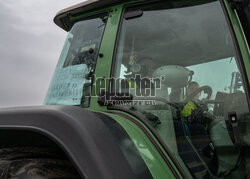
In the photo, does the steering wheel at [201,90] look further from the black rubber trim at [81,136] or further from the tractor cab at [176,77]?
the black rubber trim at [81,136]

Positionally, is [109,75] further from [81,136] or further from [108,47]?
[81,136]

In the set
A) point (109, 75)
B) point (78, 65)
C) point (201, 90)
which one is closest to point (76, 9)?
point (78, 65)

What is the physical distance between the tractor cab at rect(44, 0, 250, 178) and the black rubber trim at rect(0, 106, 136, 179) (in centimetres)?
18

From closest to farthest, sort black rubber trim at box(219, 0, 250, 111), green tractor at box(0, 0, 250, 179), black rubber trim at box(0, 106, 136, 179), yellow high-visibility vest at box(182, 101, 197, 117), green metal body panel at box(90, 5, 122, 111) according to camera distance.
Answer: black rubber trim at box(0, 106, 136, 179)
green tractor at box(0, 0, 250, 179)
black rubber trim at box(219, 0, 250, 111)
yellow high-visibility vest at box(182, 101, 197, 117)
green metal body panel at box(90, 5, 122, 111)

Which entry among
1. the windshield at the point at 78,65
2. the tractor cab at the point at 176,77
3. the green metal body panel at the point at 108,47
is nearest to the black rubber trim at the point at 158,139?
the tractor cab at the point at 176,77

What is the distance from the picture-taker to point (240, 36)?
3.88 feet

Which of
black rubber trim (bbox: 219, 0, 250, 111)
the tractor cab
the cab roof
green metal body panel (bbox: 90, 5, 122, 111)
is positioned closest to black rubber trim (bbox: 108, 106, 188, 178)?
the tractor cab

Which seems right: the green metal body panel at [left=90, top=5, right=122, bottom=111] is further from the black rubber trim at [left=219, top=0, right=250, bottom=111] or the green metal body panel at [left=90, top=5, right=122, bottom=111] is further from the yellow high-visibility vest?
the black rubber trim at [left=219, top=0, right=250, bottom=111]

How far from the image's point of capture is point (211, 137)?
1.18 meters

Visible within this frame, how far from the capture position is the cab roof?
5.08 feet

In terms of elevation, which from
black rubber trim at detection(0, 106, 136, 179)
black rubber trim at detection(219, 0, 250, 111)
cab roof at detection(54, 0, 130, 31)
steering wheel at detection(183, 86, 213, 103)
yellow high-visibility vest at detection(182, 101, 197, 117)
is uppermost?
cab roof at detection(54, 0, 130, 31)

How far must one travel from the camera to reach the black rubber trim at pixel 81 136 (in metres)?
0.85

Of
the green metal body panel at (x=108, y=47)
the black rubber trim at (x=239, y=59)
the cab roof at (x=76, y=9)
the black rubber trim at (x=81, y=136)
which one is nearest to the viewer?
the black rubber trim at (x=81, y=136)

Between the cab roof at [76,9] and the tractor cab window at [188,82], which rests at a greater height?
the cab roof at [76,9]
